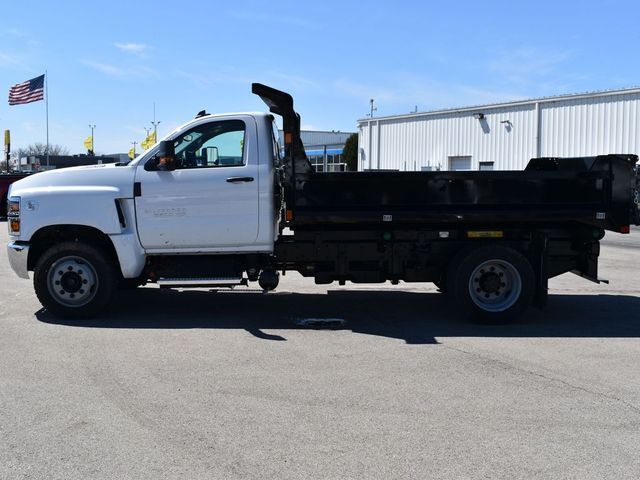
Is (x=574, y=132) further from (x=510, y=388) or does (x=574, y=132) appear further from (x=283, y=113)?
(x=510, y=388)

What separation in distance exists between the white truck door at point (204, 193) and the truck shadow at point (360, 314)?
1014 mm

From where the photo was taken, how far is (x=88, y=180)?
324 inches

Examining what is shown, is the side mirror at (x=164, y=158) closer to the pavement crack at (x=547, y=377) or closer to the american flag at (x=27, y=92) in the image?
the pavement crack at (x=547, y=377)

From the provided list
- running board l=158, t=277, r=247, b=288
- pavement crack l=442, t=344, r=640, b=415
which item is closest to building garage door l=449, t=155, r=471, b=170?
running board l=158, t=277, r=247, b=288

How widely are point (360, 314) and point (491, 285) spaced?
1.75 metres

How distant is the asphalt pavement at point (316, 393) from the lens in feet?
14.1

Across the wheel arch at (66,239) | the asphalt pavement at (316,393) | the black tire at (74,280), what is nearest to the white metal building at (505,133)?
the asphalt pavement at (316,393)

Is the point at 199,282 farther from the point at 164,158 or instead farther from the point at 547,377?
the point at 547,377

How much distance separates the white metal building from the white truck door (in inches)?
924

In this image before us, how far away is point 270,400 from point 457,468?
177 centimetres

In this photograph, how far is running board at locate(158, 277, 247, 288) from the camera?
818cm

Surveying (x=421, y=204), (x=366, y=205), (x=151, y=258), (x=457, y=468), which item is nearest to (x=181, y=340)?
(x=151, y=258)

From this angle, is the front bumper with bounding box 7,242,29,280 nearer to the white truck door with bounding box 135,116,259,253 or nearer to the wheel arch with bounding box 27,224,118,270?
the wheel arch with bounding box 27,224,118,270

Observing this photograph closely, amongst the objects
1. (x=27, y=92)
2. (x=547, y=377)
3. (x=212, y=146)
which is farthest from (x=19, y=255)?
(x=27, y=92)
